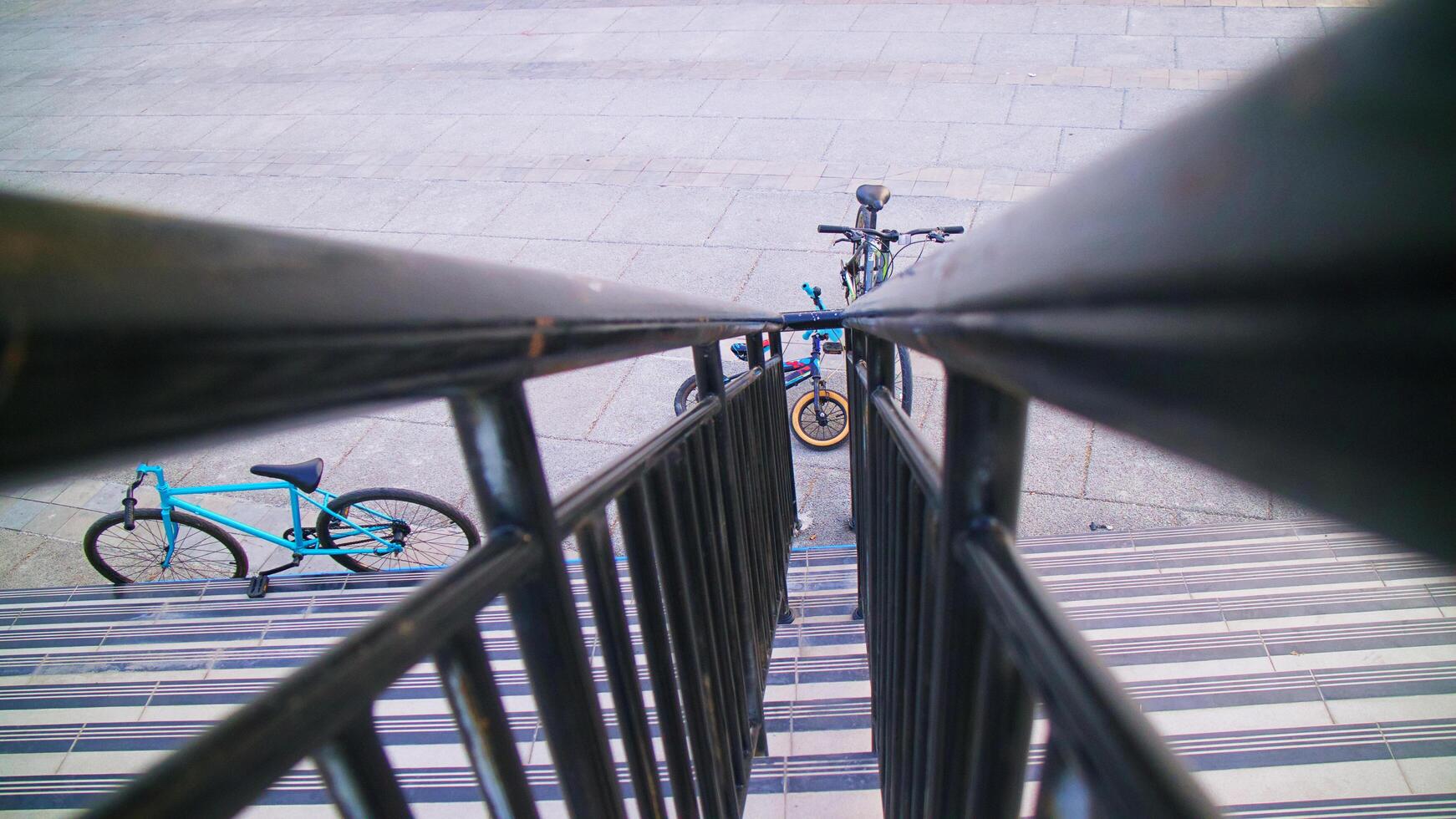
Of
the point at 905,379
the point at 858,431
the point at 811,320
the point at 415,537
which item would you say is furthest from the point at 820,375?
the point at 858,431

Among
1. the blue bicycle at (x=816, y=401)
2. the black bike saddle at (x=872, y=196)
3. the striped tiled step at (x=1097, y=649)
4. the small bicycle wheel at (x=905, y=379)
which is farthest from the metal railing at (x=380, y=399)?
the black bike saddle at (x=872, y=196)

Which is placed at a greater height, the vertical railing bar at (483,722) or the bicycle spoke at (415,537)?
the bicycle spoke at (415,537)

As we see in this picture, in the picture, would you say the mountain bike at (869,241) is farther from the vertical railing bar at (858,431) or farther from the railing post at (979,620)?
the railing post at (979,620)

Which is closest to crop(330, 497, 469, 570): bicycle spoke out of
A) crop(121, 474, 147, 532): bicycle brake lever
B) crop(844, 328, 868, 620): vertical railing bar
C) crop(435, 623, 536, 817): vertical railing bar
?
crop(121, 474, 147, 532): bicycle brake lever

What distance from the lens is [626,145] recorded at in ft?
31.4

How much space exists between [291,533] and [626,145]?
244 inches

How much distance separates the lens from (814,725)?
2.74m

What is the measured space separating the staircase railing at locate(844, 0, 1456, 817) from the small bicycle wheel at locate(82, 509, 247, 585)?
5.41 metres

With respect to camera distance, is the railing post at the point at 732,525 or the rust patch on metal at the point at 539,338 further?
the railing post at the point at 732,525

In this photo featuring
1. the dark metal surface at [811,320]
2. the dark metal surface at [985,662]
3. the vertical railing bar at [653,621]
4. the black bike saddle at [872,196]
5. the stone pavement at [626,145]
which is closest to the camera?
the dark metal surface at [985,662]

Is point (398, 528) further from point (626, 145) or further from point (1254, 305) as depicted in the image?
point (626, 145)

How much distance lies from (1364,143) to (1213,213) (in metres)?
0.06

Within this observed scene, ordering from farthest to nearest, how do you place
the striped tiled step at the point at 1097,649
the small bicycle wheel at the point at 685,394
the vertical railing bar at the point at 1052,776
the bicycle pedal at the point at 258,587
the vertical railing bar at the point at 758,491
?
→ the small bicycle wheel at the point at 685,394 → the bicycle pedal at the point at 258,587 → the vertical railing bar at the point at 758,491 → the striped tiled step at the point at 1097,649 → the vertical railing bar at the point at 1052,776

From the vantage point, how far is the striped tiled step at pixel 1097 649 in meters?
2.29
